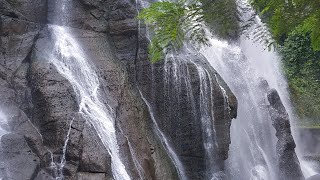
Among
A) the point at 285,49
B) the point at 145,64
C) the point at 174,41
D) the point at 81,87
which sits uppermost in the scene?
the point at 285,49

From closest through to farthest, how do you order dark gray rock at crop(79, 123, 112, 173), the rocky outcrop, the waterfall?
dark gray rock at crop(79, 123, 112, 173) → the waterfall → the rocky outcrop

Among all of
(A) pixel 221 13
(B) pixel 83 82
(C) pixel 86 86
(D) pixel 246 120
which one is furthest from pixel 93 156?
(D) pixel 246 120

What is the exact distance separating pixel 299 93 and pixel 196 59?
10834 millimetres

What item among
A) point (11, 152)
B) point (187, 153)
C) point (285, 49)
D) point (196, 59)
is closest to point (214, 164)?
point (187, 153)

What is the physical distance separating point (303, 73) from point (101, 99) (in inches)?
634

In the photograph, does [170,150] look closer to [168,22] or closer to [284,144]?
[284,144]

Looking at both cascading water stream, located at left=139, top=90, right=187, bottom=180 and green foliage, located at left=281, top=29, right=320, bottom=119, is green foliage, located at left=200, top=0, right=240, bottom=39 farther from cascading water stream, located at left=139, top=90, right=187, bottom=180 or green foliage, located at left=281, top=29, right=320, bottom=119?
green foliage, located at left=281, top=29, right=320, bottom=119

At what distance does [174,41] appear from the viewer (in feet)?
11.5

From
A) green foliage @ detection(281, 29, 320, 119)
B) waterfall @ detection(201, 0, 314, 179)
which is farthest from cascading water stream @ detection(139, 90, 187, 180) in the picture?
green foliage @ detection(281, 29, 320, 119)

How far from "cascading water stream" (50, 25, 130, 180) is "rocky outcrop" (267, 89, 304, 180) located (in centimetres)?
768

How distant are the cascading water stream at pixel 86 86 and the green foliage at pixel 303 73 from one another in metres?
13.7

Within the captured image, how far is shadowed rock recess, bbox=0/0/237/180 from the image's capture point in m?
10.2

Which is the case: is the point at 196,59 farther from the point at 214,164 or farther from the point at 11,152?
the point at 11,152

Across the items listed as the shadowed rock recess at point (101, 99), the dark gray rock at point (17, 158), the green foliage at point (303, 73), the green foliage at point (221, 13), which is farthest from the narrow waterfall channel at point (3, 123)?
the green foliage at point (303, 73)
